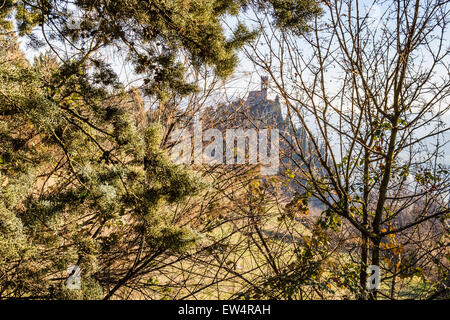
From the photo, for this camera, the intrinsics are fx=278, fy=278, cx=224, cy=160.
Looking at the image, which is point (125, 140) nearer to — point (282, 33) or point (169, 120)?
point (282, 33)

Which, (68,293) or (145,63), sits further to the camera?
(145,63)

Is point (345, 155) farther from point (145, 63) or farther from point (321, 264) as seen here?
point (145, 63)

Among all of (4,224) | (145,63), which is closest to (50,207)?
(4,224)

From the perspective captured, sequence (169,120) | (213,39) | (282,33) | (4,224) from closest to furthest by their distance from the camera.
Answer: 1. (4,224)
2. (213,39)
3. (282,33)
4. (169,120)

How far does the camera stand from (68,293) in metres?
2.18

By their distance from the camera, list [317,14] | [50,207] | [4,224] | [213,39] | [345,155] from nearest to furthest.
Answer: [4,224] → [50,207] → [213,39] → [317,14] → [345,155]

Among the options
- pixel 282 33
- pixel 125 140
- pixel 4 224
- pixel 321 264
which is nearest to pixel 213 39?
pixel 282 33

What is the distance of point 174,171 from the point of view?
2148 millimetres

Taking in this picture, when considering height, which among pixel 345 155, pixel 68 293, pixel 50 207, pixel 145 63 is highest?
pixel 145 63

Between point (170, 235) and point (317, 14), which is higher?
point (317, 14)

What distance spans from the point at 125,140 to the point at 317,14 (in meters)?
2.49

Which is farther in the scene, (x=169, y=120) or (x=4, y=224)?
(x=169, y=120)

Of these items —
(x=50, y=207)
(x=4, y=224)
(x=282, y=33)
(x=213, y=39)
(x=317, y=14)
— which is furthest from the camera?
(x=282, y=33)
